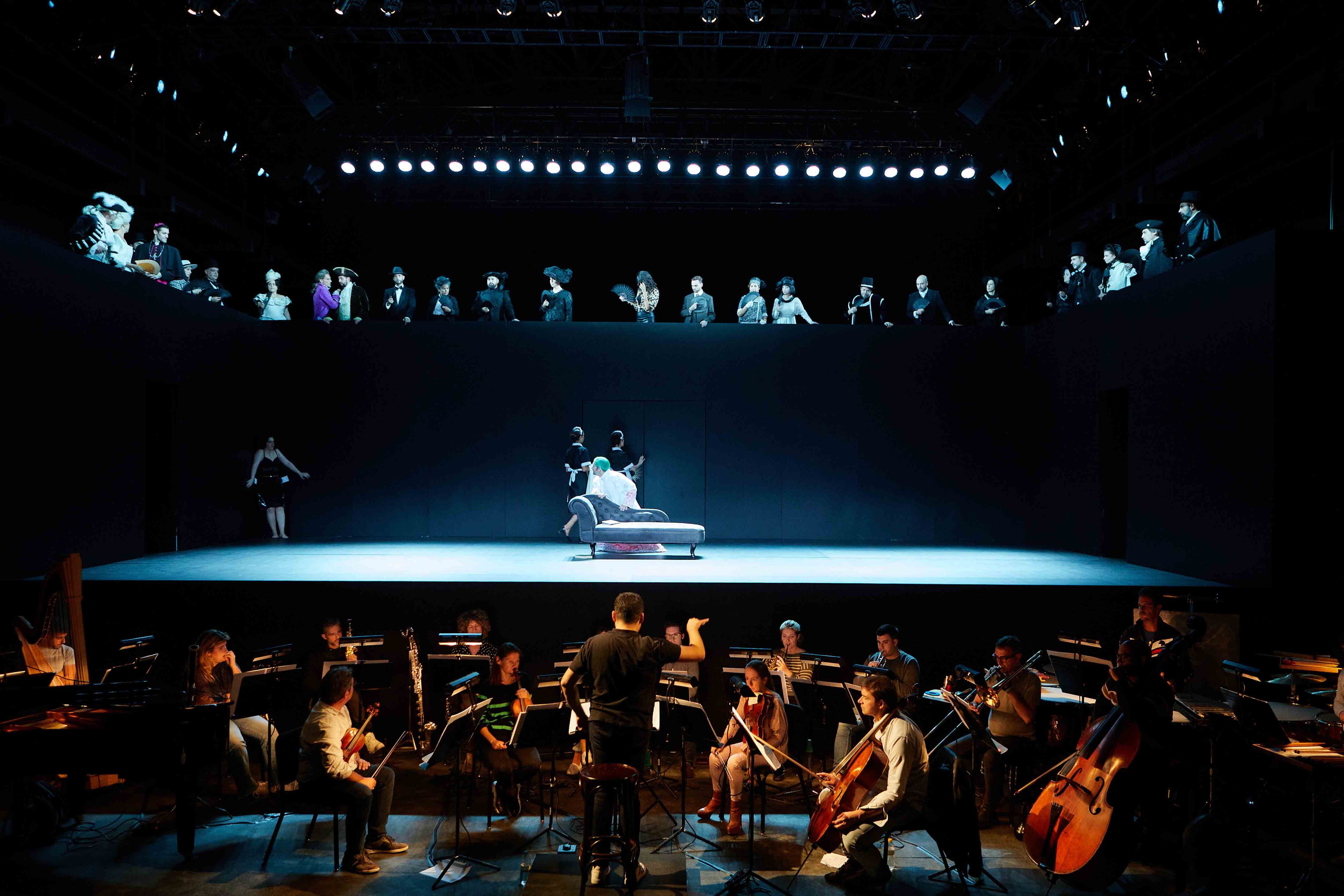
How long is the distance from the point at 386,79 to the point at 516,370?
4389 millimetres

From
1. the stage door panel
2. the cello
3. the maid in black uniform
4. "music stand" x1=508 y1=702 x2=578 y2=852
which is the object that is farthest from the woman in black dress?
the cello

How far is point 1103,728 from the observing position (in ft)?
13.7

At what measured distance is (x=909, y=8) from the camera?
28.7ft

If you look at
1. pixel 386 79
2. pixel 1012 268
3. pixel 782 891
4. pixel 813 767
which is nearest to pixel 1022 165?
pixel 1012 268

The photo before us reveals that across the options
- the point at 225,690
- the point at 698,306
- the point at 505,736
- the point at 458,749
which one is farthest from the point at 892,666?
the point at 698,306

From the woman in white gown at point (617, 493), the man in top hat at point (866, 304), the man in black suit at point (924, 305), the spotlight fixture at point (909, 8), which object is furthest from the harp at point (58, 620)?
the man in black suit at point (924, 305)

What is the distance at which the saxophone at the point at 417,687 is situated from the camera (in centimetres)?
620

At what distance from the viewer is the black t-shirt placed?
14.3 feet

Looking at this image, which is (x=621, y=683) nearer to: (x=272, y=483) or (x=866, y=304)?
(x=272, y=483)

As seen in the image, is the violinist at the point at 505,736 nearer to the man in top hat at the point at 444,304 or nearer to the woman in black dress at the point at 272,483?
the woman in black dress at the point at 272,483

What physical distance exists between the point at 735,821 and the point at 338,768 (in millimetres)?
2300

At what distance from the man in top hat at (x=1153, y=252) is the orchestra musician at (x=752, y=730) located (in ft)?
20.9

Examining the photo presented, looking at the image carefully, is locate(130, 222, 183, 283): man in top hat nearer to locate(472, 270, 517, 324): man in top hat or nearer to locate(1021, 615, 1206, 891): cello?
locate(472, 270, 517, 324): man in top hat

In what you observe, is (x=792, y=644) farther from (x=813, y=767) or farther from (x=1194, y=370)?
(x=1194, y=370)
